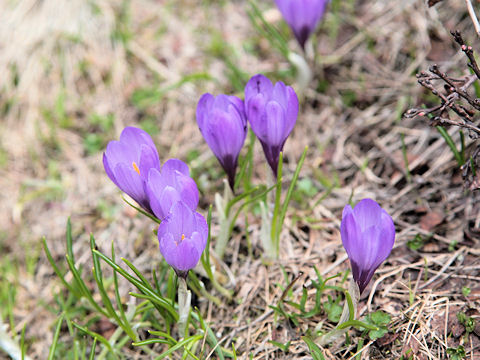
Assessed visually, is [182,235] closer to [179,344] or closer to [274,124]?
[179,344]

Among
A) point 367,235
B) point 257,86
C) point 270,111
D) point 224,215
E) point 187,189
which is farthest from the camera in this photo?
point 224,215

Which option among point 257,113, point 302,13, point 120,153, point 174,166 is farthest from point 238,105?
point 302,13

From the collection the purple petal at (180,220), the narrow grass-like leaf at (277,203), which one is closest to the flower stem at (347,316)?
the narrow grass-like leaf at (277,203)

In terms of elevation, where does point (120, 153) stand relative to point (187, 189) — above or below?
above

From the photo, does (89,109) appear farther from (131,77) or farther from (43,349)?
(43,349)

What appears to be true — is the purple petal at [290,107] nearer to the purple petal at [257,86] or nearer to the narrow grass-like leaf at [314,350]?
the purple petal at [257,86]
